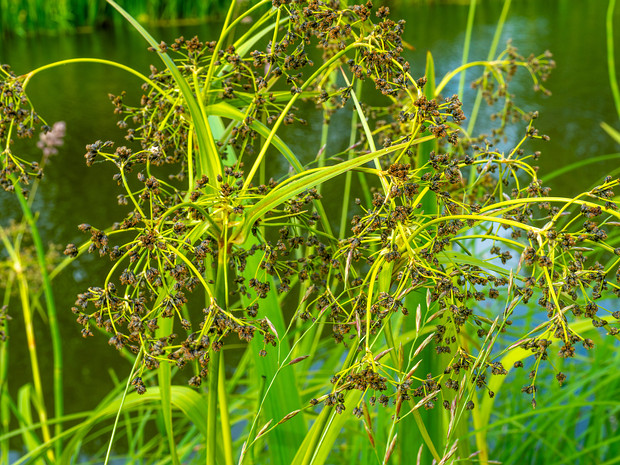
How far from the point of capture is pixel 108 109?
640cm

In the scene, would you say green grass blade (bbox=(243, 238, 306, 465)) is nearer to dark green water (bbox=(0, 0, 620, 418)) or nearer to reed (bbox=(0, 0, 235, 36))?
dark green water (bbox=(0, 0, 620, 418))

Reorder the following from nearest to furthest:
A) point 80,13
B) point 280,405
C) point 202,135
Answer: point 202,135 < point 280,405 < point 80,13

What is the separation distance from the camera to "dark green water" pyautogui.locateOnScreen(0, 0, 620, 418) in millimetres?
3250

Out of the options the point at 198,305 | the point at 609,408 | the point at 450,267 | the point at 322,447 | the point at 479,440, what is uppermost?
the point at 450,267

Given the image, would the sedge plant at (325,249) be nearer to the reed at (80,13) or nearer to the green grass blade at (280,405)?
the green grass blade at (280,405)

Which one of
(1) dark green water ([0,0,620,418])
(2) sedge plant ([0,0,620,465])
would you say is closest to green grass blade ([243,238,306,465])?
(2) sedge plant ([0,0,620,465])

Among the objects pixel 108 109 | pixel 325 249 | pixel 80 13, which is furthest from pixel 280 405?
→ pixel 80 13

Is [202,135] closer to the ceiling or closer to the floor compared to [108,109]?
closer to the ceiling

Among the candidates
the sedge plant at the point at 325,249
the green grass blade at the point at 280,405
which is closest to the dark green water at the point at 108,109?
the green grass blade at the point at 280,405

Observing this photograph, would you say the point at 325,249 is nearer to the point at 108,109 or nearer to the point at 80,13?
the point at 108,109

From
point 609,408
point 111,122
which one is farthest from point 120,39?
point 609,408

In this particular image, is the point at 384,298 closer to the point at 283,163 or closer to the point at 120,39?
the point at 283,163

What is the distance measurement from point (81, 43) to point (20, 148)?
484 cm

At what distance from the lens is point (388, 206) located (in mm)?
771
